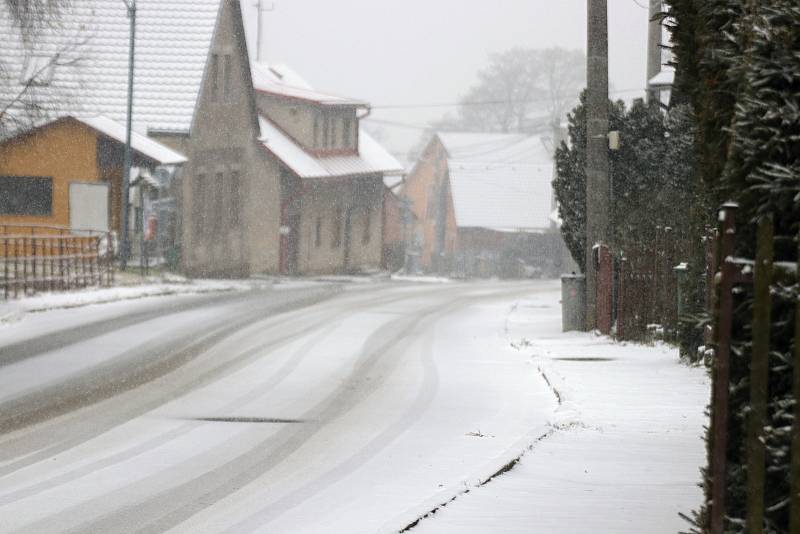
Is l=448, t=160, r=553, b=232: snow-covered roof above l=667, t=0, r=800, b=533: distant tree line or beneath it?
above

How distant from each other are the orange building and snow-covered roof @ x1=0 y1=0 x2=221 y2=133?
9.04 feet

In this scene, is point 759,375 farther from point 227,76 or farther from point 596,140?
point 227,76

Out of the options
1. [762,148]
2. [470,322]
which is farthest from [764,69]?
[470,322]

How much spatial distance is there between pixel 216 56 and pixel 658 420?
107 feet

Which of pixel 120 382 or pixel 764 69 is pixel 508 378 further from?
pixel 764 69

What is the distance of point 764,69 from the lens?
16.4 ft

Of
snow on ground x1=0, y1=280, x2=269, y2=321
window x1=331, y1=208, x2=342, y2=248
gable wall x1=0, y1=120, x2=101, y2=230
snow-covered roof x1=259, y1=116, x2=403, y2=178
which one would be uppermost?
snow-covered roof x1=259, y1=116, x2=403, y2=178

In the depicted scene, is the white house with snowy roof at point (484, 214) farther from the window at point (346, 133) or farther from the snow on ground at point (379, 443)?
the snow on ground at point (379, 443)

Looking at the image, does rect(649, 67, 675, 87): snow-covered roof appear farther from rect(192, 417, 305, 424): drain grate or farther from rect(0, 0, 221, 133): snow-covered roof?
rect(0, 0, 221, 133): snow-covered roof

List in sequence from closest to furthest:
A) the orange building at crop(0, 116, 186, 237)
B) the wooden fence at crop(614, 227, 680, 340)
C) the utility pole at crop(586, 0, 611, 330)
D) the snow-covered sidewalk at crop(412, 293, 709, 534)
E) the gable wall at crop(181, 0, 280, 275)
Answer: the snow-covered sidewalk at crop(412, 293, 709, 534)
the wooden fence at crop(614, 227, 680, 340)
the utility pole at crop(586, 0, 611, 330)
the orange building at crop(0, 116, 186, 237)
the gable wall at crop(181, 0, 280, 275)

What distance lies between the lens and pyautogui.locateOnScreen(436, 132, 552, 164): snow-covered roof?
8375 centimetres

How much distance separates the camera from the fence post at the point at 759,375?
4.87 meters

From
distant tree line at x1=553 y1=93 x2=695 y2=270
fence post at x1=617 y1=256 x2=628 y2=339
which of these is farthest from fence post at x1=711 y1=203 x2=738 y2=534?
fence post at x1=617 y1=256 x2=628 y2=339

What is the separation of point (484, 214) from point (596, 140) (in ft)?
186
